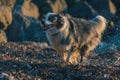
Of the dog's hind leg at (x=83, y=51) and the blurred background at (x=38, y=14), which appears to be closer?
the dog's hind leg at (x=83, y=51)

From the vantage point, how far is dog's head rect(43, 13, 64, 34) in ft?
33.0

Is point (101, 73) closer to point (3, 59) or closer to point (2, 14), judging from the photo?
point (3, 59)

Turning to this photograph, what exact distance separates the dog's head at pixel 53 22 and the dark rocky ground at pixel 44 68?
73cm

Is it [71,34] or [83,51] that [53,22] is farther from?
[83,51]

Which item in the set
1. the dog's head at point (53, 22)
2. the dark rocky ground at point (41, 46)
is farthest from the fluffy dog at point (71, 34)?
the dark rocky ground at point (41, 46)

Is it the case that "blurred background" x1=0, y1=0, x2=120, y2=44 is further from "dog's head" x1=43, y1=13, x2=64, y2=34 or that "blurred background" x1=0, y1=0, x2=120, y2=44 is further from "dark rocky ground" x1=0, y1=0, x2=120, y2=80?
"dog's head" x1=43, y1=13, x2=64, y2=34

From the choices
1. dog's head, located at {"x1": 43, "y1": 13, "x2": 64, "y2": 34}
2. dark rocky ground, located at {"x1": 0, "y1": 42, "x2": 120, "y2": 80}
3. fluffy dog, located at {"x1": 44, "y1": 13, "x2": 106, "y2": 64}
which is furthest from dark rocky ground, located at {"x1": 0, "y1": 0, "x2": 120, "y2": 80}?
dog's head, located at {"x1": 43, "y1": 13, "x2": 64, "y2": 34}

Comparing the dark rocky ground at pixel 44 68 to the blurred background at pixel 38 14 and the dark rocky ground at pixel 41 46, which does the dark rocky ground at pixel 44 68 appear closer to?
the dark rocky ground at pixel 41 46

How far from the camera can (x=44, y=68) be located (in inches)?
379

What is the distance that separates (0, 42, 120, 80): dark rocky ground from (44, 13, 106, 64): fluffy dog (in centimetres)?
32

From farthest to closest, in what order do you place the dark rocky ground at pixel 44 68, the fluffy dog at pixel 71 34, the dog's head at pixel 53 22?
the fluffy dog at pixel 71 34
the dog's head at pixel 53 22
the dark rocky ground at pixel 44 68

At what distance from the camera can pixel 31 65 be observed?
9.79m

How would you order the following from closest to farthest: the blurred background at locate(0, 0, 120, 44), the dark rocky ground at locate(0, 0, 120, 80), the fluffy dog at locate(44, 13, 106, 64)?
1. the dark rocky ground at locate(0, 0, 120, 80)
2. the fluffy dog at locate(44, 13, 106, 64)
3. the blurred background at locate(0, 0, 120, 44)

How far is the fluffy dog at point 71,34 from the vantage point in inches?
401
